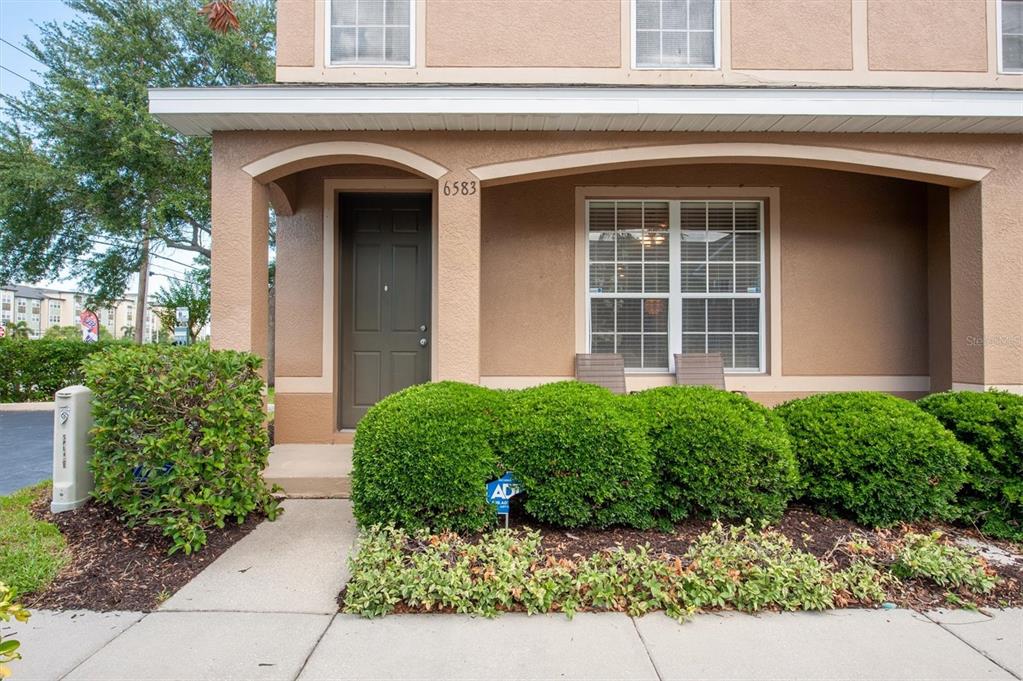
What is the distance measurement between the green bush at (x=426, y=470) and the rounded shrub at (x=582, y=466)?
25 cm

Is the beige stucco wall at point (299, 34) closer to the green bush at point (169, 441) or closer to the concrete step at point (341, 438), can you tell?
the green bush at point (169, 441)

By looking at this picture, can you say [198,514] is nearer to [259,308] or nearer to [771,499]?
[259,308]

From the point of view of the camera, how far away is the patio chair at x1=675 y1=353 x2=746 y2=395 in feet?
19.0

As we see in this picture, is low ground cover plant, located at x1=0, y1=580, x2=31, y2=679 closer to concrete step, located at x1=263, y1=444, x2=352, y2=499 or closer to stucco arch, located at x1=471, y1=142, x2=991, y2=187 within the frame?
concrete step, located at x1=263, y1=444, x2=352, y2=499

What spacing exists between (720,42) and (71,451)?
664 centimetres

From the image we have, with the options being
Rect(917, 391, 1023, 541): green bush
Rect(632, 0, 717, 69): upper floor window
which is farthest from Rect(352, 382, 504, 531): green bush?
Rect(632, 0, 717, 69): upper floor window

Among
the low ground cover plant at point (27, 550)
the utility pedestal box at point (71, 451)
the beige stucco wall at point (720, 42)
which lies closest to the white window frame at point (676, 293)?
the beige stucco wall at point (720, 42)

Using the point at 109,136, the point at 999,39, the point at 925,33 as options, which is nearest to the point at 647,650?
the point at 925,33

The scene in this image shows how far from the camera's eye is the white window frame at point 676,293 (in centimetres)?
600

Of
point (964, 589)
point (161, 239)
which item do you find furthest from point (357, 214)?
point (161, 239)

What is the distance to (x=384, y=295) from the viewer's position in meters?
6.02

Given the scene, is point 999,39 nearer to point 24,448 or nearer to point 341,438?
point 341,438

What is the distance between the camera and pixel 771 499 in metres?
3.55

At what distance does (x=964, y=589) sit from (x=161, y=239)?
1796 cm
